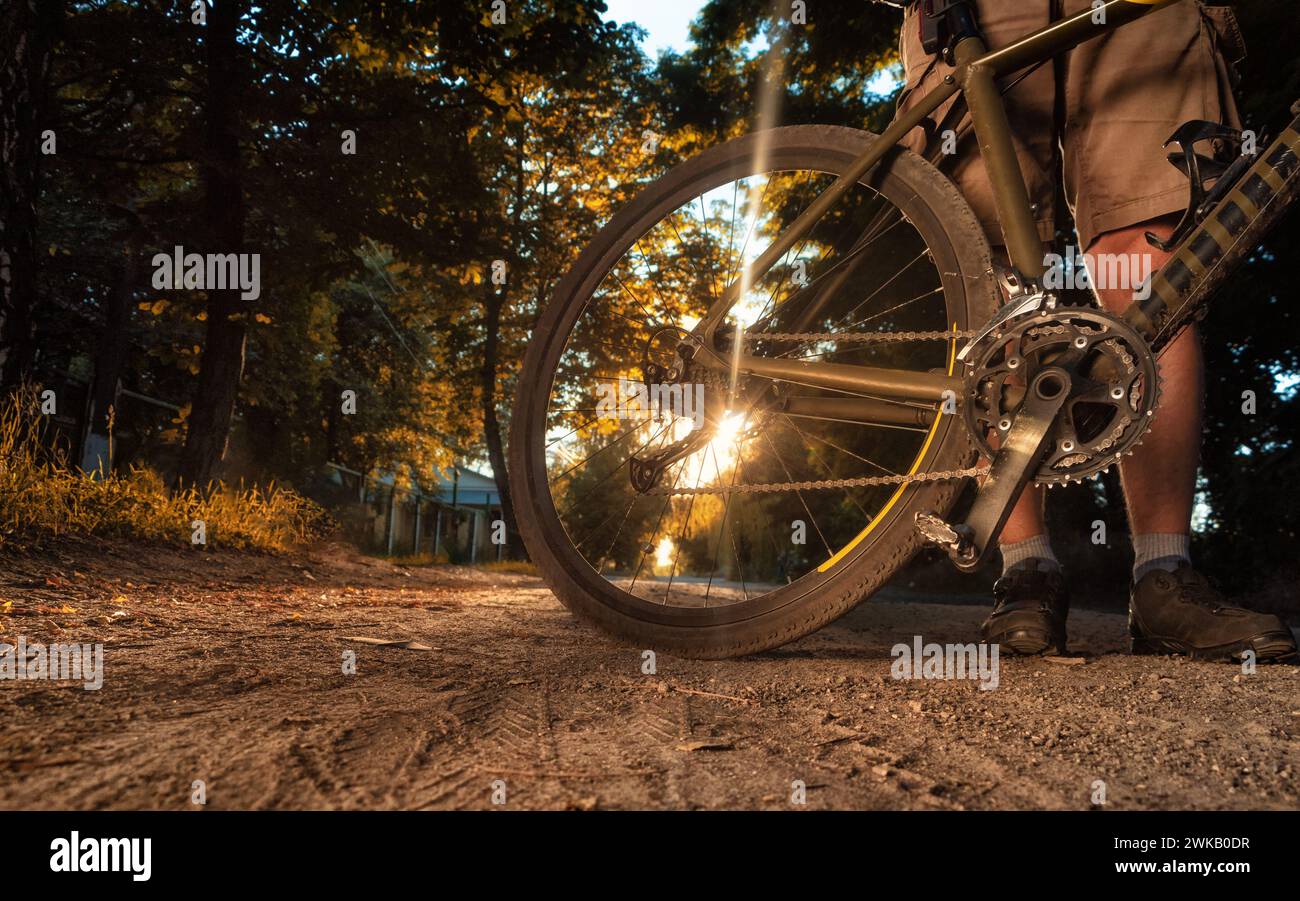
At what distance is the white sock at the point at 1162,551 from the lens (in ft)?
6.03

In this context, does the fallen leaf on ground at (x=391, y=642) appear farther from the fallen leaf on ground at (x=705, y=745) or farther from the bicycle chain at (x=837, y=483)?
the fallen leaf on ground at (x=705, y=745)

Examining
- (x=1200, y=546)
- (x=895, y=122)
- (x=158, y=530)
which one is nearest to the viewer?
(x=895, y=122)

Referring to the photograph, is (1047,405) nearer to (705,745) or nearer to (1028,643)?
(1028,643)

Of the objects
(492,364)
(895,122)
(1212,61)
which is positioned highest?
(492,364)

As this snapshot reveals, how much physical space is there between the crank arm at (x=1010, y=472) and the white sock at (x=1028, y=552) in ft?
1.51

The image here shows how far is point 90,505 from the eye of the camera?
4.49 meters

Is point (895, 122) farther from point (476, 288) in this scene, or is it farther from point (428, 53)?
point (476, 288)

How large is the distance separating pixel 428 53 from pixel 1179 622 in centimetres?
968

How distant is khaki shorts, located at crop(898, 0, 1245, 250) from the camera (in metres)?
1.88

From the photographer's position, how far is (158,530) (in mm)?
4855

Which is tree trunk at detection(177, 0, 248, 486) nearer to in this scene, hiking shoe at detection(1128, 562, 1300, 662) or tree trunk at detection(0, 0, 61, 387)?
tree trunk at detection(0, 0, 61, 387)

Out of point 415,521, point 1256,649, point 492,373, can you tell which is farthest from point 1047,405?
point 415,521

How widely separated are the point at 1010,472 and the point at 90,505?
196 inches

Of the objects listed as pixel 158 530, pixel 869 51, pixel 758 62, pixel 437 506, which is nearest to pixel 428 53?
pixel 758 62
